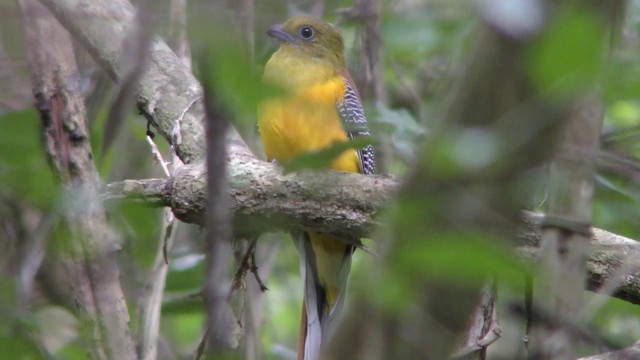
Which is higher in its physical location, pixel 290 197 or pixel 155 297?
pixel 290 197

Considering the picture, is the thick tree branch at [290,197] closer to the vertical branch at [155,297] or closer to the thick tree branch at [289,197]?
the thick tree branch at [289,197]

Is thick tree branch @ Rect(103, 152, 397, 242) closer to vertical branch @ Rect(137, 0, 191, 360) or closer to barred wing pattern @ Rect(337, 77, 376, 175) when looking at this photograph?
vertical branch @ Rect(137, 0, 191, 360)

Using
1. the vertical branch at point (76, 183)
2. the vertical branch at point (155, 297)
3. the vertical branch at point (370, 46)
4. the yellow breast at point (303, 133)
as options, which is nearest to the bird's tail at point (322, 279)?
the yellow breast at point (303, 133)

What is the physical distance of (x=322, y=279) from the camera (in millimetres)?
3793

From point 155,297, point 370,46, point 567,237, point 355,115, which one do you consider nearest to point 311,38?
point 370,46

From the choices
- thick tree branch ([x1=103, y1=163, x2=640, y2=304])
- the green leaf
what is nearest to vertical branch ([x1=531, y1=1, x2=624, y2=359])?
the green leaf

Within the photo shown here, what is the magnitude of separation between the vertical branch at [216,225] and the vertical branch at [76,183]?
2.01ft

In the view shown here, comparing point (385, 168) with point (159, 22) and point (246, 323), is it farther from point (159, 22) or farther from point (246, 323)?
point (159, 22)

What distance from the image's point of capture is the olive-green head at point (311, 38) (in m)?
4.22

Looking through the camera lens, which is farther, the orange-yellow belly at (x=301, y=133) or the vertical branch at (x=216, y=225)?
the orange-yellow belly at (x=301, y=133)

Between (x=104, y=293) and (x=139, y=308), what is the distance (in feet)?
Result: 4.72

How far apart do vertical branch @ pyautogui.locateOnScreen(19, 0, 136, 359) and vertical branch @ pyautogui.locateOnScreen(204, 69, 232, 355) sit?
2.01 feet

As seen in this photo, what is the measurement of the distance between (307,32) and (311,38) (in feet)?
0.12

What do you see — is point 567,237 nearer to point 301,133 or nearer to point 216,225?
point 216,225
